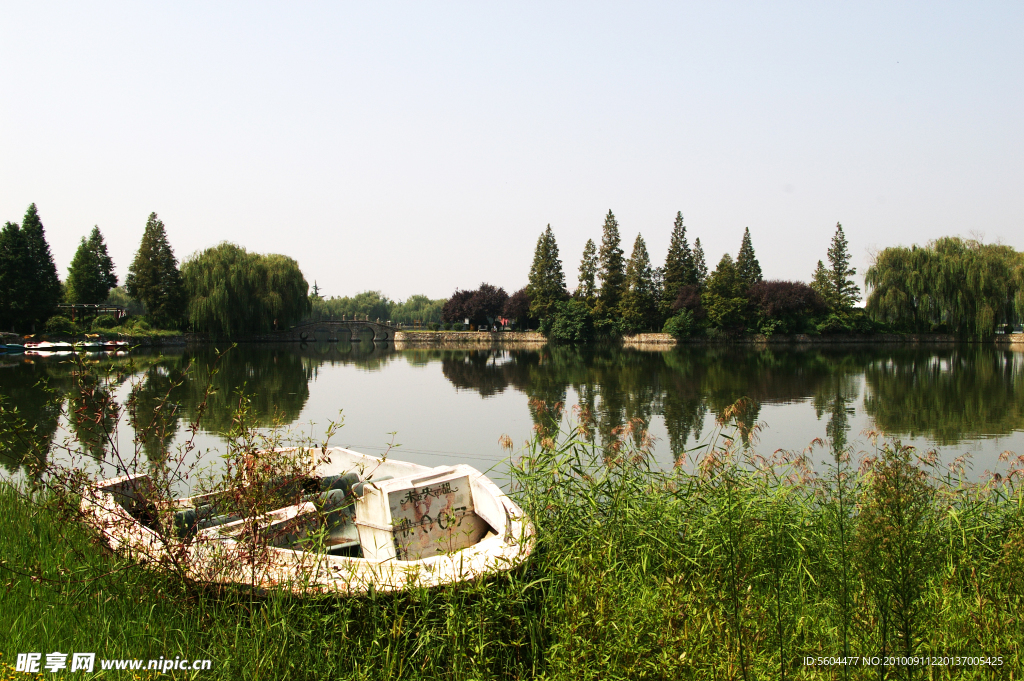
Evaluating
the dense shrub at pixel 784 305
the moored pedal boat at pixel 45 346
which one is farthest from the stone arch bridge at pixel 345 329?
the dense shrub at pixel 784 305

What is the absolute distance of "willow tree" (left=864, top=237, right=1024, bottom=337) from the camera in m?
44.8

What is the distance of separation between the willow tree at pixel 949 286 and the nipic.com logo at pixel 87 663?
51635 mm

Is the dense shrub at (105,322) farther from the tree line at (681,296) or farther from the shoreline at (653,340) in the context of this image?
the tree line at (681,296)

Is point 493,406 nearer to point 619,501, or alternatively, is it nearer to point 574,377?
point 574,377

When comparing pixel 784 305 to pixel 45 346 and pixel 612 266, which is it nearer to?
pixel 612 266

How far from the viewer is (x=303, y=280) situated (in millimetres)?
53875

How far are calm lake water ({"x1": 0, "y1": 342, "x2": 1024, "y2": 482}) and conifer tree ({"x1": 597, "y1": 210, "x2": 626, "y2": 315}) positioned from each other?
2897 centimetres

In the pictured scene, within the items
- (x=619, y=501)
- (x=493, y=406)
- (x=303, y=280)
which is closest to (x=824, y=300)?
(x=303, y=280)

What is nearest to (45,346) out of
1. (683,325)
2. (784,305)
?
(683,325)

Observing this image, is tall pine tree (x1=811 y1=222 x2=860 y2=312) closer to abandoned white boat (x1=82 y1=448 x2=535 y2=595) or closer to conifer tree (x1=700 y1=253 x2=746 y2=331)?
conifer tree (x1=700 y1=253 x2=746 y2=331)

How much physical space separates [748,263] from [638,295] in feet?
35.3

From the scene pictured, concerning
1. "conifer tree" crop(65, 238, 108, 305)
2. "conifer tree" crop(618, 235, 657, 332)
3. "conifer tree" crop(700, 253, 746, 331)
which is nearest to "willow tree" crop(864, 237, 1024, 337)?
"conifer tree" crop(700, 253, 746, 331)

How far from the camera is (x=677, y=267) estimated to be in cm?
5922

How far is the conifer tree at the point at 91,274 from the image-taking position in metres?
A: 52.2
